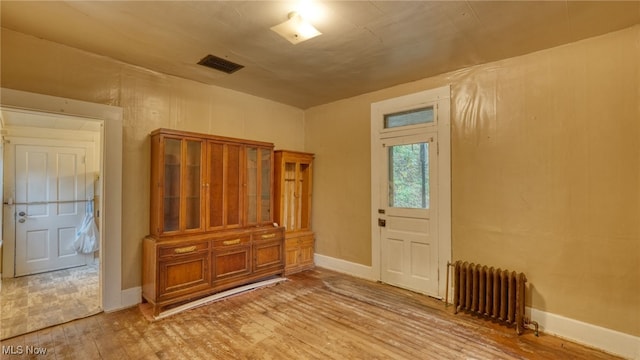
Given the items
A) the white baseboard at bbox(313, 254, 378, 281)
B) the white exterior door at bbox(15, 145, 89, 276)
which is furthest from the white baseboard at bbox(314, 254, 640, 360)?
the white exterior door at bbox(15, 145, 89, 276)

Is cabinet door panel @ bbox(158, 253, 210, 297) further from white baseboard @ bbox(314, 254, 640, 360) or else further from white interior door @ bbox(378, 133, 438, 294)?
white baseboard @ bbox(314, 254, 640, 360)

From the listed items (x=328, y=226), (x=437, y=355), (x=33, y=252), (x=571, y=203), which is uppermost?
(x=571, y=203)

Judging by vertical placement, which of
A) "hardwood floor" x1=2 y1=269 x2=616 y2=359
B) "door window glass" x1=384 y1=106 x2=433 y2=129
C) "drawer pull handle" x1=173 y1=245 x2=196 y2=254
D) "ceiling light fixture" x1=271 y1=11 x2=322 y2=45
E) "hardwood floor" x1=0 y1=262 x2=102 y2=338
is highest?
"ceiling light fixture" x1=271 y1=11 x2=322 y2=45

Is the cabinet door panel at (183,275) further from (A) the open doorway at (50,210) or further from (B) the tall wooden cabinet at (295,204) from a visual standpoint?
(B) the tall wooden cabinet at (295,204)

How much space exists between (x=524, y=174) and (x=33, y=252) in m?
6.72

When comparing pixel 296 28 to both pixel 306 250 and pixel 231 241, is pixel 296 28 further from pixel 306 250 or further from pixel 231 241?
pixel 306 250

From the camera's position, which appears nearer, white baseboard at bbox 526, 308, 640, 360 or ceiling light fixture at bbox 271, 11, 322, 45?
ceiling light fixture at bbox 271, 11, 322, 45

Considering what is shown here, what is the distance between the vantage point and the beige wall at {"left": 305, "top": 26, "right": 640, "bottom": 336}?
94.5 inches

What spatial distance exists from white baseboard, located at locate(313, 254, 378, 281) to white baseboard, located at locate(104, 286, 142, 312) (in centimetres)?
254

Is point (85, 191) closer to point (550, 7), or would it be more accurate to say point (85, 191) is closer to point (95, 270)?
point (95, 270)

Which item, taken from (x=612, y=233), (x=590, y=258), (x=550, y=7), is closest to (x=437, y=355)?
(x=590, y=258)

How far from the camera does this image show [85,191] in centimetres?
491

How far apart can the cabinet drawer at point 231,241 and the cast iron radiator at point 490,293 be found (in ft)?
8.32

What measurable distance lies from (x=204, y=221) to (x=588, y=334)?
3.99 metres
